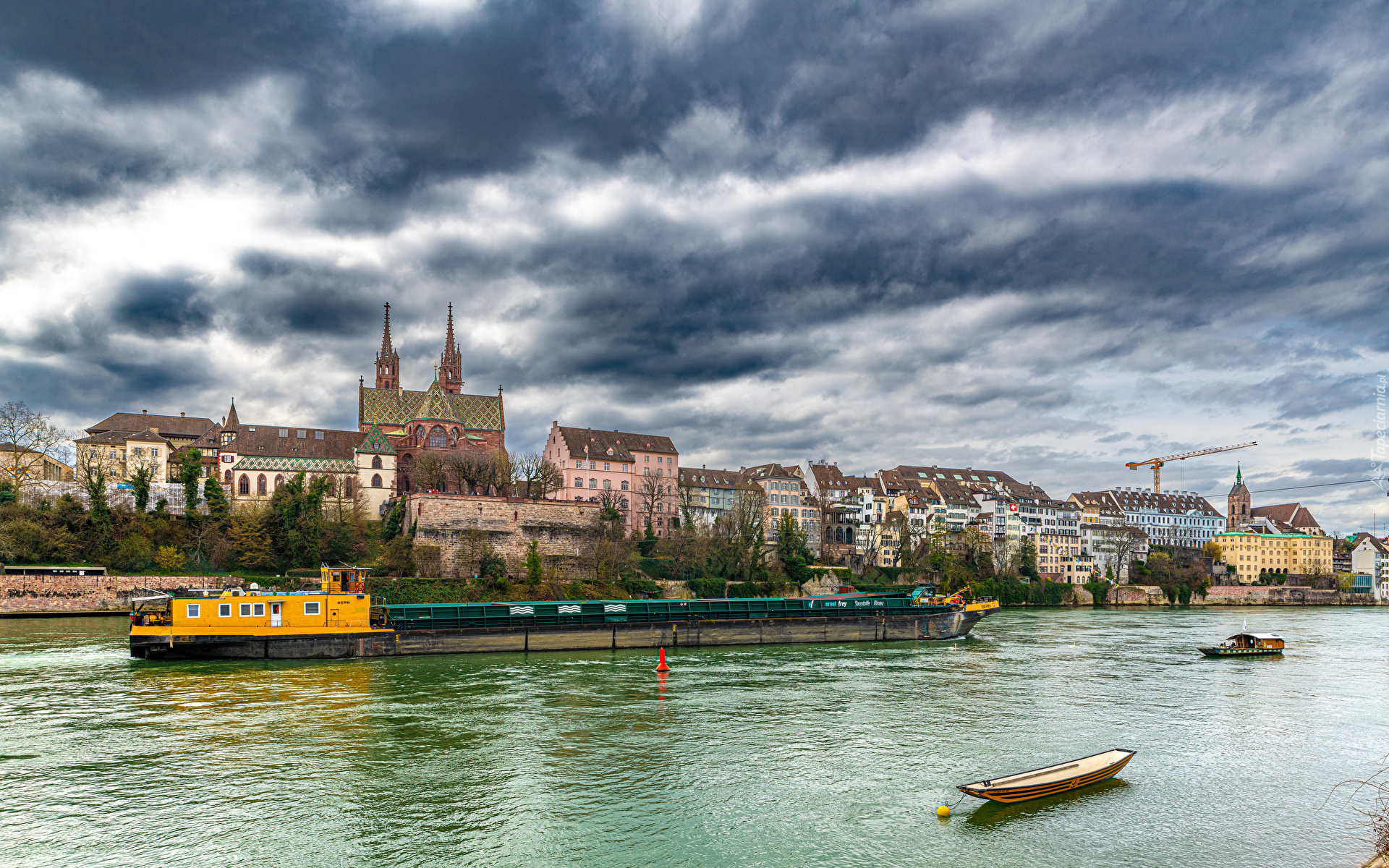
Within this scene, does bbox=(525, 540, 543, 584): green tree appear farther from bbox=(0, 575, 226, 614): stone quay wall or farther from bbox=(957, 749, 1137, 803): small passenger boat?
bbox=(957, 749, 1137, 803): small passenger boat

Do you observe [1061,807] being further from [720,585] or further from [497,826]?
[720,585]

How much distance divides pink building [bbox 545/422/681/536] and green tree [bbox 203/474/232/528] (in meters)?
33.0

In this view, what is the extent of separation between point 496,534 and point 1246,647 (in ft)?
183

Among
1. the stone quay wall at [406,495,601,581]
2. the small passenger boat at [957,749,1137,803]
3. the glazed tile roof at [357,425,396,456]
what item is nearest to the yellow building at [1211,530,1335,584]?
the stone quay wall at [406,495,601,581]

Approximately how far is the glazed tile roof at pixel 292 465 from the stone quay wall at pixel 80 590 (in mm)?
26352

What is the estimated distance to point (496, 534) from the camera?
7650 centimetres

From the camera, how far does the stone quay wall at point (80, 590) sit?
60.1 meters

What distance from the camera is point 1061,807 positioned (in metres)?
19.7

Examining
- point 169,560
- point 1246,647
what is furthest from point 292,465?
point 1246,647

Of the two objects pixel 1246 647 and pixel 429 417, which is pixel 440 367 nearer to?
pixel 429 417

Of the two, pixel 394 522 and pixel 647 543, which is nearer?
pixel 394 522

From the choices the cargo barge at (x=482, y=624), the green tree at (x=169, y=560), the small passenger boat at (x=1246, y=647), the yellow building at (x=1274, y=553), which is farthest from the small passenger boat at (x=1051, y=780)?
the yellow building at (x=1274, y=553)

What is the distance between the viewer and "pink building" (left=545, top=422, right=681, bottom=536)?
96.8 m

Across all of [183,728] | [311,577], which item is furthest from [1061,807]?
[311,577]
